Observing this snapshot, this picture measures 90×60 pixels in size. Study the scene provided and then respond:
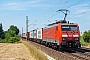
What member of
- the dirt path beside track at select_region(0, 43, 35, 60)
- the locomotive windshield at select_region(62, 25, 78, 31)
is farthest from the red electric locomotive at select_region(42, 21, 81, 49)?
the dirt path beside track at select_region(0, 43, 35, 60)

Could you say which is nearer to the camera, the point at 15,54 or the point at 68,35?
the point at 68,35

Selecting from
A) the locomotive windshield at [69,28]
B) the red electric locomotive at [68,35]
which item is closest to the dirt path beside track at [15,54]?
the red electric locomotive at [68,35]

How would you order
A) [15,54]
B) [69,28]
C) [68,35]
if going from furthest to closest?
[15,54] < [69,28] < [68,35]

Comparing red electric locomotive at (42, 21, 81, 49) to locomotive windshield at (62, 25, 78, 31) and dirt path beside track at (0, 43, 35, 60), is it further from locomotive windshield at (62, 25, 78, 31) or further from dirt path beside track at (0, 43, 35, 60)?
dirt path beside track at (0, 43, 35, 60)

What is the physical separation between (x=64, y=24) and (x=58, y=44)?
2.24 m

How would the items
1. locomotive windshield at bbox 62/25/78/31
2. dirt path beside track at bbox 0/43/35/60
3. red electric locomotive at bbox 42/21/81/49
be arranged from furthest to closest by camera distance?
locomotive windshield at bbox 62/25/78/31 → red electric locomotive at bbox 42/21/81/49 → dirt path beside track at bbox 0/43/35/60

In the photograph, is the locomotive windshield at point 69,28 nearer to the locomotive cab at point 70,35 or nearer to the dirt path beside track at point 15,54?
the locomotive cab at point 70,35

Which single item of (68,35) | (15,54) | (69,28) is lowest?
(15,54)

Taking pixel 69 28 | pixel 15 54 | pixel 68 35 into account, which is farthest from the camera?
pixel 15 54

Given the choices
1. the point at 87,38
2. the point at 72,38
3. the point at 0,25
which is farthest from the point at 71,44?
the point at 0,25

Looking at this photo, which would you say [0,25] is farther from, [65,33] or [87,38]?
[65,33]

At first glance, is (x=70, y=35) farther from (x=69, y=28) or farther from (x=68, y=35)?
(x=69, y=28)

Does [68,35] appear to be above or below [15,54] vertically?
above

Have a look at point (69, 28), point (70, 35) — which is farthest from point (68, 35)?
point (69, 28)
